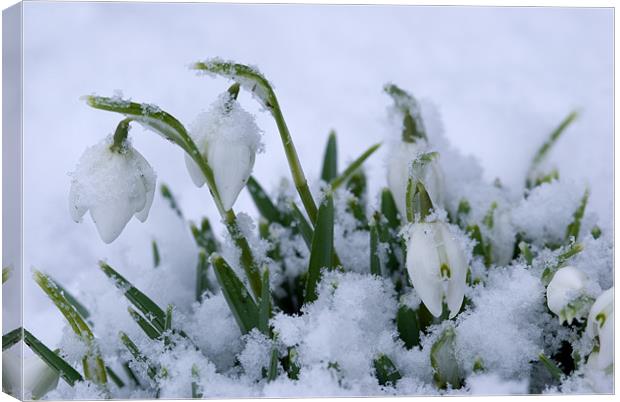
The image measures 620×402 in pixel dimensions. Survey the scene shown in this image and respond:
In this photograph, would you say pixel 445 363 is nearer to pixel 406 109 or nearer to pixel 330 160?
pixel 406 109

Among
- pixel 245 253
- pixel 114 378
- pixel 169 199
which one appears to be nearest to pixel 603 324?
pixel 245 253

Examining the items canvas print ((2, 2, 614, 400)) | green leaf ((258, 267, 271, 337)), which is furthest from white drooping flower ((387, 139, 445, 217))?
green leaf ((258, 267, 271, 337))

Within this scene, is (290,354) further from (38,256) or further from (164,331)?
(38,256)

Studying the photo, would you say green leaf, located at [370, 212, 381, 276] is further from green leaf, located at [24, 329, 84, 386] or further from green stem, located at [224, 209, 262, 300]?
green leaf, located at [24, 329, 84, 386]

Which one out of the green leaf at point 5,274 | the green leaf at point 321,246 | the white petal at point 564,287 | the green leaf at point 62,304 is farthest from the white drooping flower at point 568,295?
the green leaf at point 5,274

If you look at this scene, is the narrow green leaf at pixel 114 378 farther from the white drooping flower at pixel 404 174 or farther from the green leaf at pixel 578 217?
the green leaf at pixel 578 217

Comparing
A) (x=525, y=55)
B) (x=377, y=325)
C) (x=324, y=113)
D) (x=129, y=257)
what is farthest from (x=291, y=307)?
(x=525, y=55)
